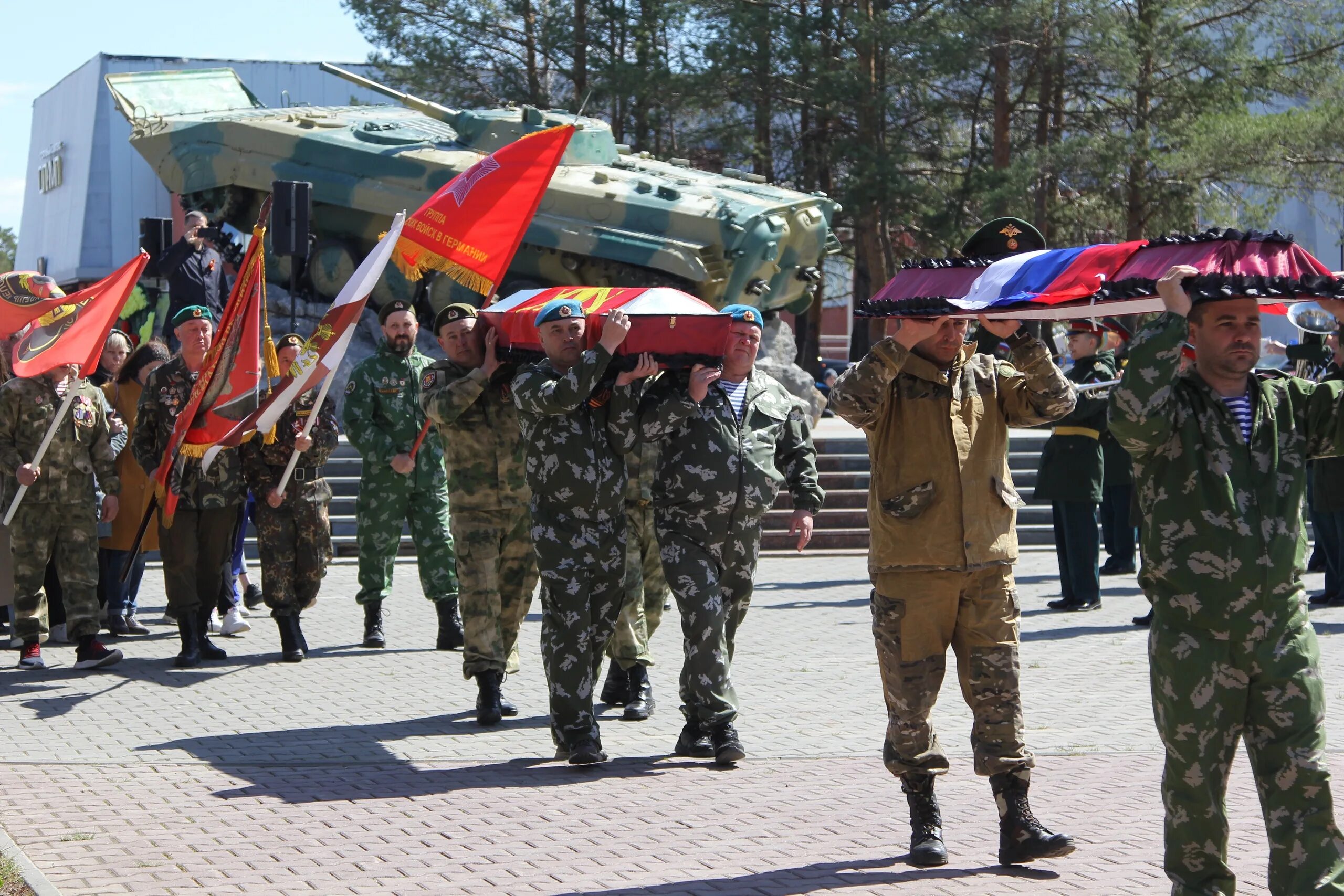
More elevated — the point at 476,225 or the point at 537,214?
the point at 537,214

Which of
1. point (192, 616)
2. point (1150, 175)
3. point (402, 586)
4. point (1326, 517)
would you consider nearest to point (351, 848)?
point (192, 616)

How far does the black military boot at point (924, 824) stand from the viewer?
529 cm

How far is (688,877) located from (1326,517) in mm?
7963

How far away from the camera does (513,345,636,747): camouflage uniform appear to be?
22.4 feet

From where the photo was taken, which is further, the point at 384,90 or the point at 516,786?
the point at 384,90

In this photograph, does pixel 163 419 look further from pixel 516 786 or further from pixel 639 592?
pixel 516 786

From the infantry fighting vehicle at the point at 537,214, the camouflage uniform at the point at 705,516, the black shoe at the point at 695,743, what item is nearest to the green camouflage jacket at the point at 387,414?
the camouflage uniform at the point at 705,516

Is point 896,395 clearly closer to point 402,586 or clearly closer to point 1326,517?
point 1326,517

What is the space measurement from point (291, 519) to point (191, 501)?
556 millimetres

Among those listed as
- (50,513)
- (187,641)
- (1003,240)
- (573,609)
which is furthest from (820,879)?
(50,513)

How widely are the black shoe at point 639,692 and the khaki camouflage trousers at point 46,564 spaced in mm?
3178

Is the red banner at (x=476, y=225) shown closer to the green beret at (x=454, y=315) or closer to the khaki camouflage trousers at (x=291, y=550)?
the green beret at (x=454, y=315)

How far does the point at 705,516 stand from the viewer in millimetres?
6930

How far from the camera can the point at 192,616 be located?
30.6 ft
